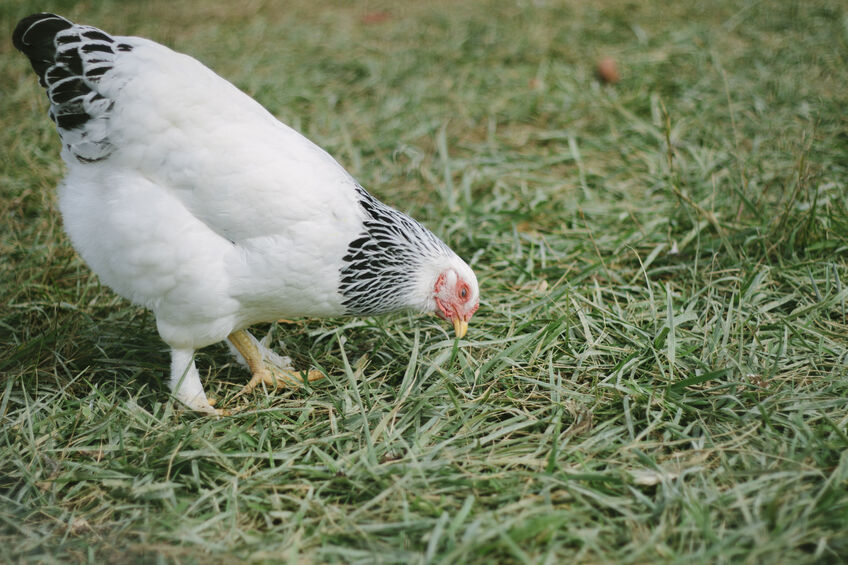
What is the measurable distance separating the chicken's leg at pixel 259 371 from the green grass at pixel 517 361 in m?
0.10

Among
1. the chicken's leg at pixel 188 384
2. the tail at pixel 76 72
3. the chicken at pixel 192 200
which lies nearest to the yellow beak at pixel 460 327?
the chicken at pixel 192 200

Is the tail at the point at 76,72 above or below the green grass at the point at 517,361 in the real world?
above

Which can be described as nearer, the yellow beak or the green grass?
the green grass

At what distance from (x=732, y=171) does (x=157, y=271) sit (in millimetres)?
3109

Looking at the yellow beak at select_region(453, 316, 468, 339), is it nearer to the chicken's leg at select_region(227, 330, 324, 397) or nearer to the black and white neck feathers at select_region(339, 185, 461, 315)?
the black and white neck feathers at select_region(339, 185, 461, 315)

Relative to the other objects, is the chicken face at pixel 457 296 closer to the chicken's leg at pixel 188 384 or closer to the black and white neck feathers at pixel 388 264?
the black and white neck feathers at pixel 388 264

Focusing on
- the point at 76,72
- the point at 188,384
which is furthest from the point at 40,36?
the point at 188,384

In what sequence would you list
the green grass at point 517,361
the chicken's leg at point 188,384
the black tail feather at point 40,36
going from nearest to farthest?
1. the green grass at point 517,361
2. the black tail feather at point 40,36
3. the chicken's leg at point 188,384

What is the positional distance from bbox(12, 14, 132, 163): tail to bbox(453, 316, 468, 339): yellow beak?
1.49 m

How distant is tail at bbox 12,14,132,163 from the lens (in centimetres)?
235

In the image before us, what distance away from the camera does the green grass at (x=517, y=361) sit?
1.94 metres

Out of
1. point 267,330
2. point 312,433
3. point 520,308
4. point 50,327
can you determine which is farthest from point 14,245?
point 520,308

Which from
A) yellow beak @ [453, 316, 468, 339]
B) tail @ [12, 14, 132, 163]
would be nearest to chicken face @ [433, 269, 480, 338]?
yellow beak @ [453, 316, 468, 339]

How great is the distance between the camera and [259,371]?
108 inches
